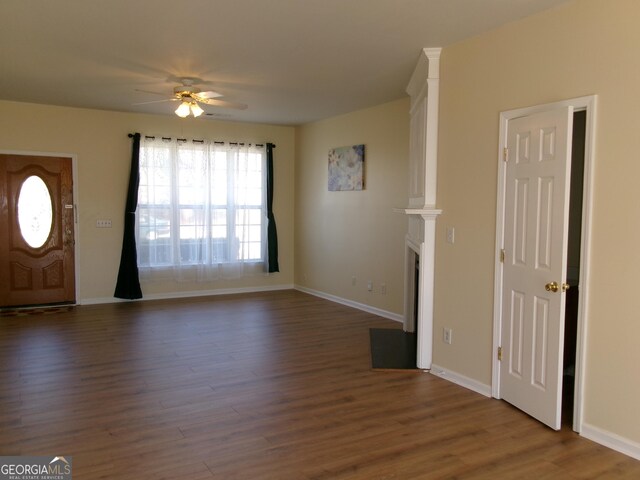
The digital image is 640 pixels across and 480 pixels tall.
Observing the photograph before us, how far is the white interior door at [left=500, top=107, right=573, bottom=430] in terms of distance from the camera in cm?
311

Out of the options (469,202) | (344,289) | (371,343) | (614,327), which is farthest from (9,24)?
(344,289)

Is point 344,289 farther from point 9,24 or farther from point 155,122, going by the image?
point 9,24

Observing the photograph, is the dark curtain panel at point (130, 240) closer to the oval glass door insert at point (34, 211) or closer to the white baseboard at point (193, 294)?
the white baseboard at point (193, 294)

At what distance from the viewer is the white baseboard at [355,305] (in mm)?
6174

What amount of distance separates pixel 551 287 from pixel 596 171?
754 millimetres

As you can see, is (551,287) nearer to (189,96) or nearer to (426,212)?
(426,212)

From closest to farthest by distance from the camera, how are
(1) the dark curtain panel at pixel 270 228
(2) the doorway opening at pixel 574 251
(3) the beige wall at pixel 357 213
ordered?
(2) the doorway opening at pixel 574 251 → (3) the beige wall at pixel 357 213 → (1) the dark curtain panel at pixel 270 228

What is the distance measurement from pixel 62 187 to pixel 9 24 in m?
3.53

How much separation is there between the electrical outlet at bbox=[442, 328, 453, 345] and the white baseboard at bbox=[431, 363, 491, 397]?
0.24 meters

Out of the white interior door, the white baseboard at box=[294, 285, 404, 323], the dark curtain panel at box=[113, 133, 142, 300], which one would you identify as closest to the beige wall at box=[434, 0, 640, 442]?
the white interior door

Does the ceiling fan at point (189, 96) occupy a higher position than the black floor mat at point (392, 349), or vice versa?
the ceiling fan at point (189, 96)

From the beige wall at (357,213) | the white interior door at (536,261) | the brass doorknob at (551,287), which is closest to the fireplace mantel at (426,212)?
the white interior door at (536,261)

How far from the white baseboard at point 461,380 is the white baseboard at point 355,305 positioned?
6.05ft

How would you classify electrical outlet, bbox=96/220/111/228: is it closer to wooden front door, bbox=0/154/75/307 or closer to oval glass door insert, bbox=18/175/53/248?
wooden front door, bbox=0/154/75/307
